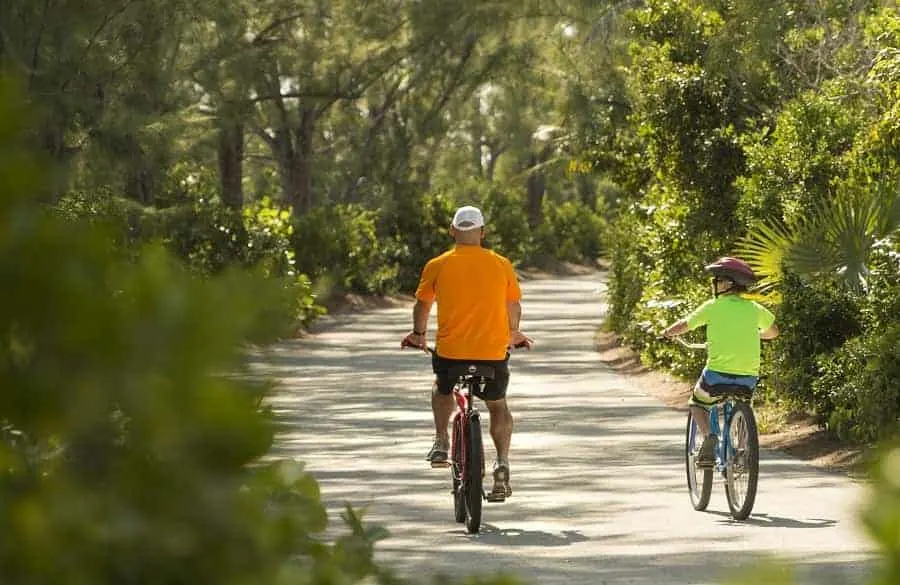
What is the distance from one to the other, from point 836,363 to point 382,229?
3050cm

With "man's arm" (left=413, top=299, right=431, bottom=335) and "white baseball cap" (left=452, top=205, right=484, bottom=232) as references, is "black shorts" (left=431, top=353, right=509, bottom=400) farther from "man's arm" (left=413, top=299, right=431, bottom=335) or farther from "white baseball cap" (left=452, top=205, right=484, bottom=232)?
"white baseball cap" (left=452, top=205, right=484, bottom=232)

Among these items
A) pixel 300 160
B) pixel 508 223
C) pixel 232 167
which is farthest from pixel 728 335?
pixel 508 223

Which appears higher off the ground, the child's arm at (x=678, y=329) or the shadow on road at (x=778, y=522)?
the child's arm at (x=678, y=329)

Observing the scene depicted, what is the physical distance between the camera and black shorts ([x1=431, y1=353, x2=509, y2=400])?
33.7 ft

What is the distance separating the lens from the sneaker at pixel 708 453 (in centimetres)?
1071

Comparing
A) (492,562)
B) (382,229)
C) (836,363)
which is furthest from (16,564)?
(382,229)

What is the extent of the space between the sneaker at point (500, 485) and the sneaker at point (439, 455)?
30 cm

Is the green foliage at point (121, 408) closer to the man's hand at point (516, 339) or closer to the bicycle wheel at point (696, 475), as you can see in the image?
the man's hand at point (516, 339)

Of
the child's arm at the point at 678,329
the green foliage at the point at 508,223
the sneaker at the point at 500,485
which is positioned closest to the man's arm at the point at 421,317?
the sneaker at the point at 500,485

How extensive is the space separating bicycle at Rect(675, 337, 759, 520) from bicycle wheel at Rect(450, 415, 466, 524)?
1.42 meters

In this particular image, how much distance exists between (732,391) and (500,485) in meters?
1.38

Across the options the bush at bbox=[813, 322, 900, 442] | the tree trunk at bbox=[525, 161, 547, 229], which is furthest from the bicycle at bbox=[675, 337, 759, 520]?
the tree trunk at bbox=[525, 161, 547, 229]

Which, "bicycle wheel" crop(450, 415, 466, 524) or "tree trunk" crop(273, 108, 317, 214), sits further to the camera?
"tree trunk" crop(273, 108, 317, 214)

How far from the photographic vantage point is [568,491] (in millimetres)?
11945
